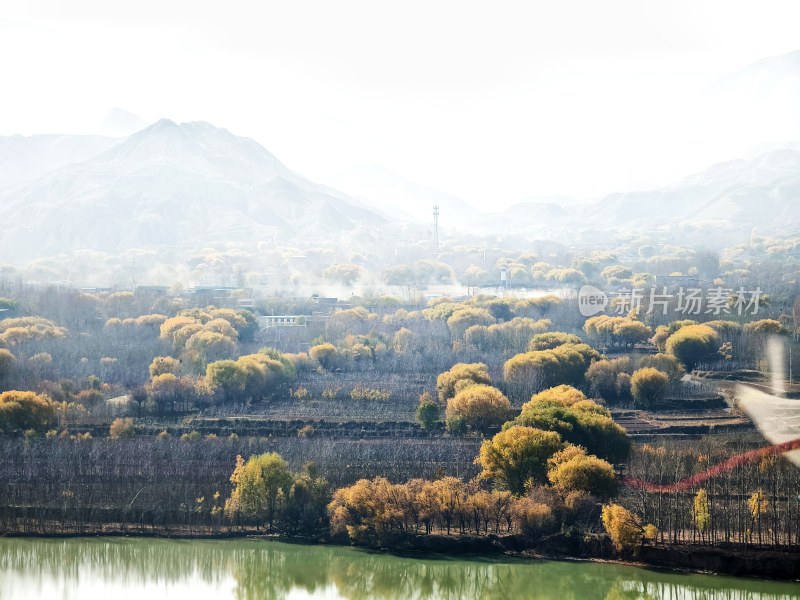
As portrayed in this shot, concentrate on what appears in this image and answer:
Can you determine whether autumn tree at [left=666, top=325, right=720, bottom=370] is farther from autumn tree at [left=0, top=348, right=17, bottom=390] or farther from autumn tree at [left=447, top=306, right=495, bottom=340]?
autumn tree at [left=0, top=348, right=17, bottom=390]

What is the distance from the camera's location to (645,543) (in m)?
16.4

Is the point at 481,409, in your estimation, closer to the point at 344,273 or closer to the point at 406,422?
the point at 406,422

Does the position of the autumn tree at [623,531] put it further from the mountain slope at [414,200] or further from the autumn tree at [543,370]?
the mountain slope at [414,200]

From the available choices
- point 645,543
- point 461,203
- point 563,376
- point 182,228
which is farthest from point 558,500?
point 461,203

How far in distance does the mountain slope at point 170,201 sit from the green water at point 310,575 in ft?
215

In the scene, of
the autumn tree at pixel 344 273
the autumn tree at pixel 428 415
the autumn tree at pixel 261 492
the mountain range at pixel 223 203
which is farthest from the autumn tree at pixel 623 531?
the mountain range at pixel 223 203

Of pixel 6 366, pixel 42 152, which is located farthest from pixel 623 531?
pixel 42 152

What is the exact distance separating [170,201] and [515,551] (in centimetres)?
8158

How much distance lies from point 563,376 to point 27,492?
12.0 m

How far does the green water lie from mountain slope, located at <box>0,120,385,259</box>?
215 feet

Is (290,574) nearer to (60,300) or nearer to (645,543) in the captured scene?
(645,543)

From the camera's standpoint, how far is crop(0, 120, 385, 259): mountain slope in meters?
85.6

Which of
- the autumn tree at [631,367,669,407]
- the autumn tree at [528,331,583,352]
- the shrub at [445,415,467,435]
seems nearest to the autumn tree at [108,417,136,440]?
the shrub at [445,415,467,435]

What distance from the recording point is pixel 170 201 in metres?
95.6
